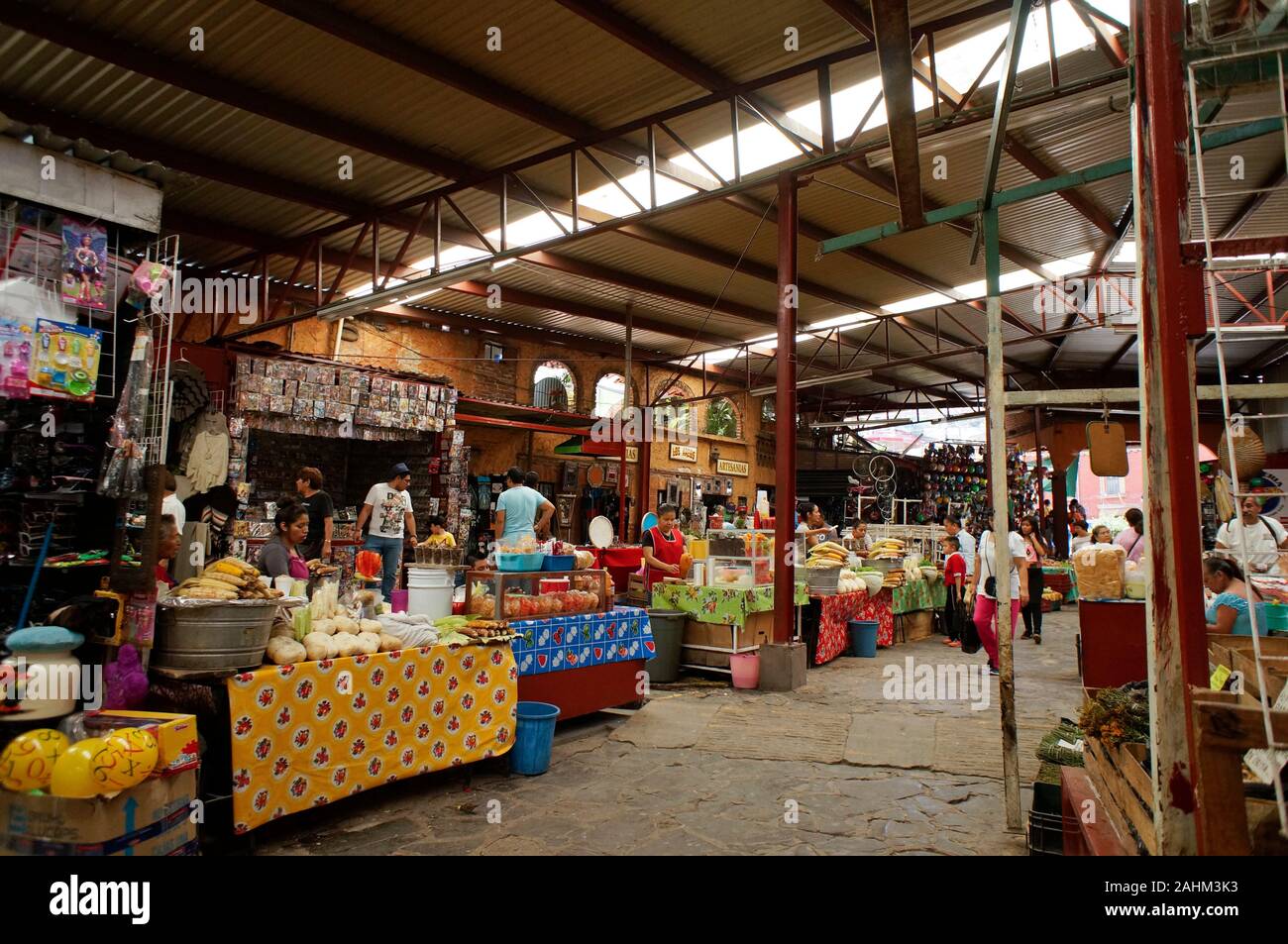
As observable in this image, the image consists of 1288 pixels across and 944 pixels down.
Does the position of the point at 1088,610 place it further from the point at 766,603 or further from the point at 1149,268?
the point at 1149,268

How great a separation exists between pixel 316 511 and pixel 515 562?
292 cm

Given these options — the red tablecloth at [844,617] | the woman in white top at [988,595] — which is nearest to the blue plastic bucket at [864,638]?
the red tablecloth at [844,617]

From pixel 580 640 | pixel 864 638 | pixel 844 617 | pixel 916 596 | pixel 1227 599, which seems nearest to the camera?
pixel 1227 599

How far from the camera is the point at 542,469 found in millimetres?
17344

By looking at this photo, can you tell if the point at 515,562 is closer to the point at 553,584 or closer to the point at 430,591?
the point at 553,584

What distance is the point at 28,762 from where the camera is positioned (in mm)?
2787

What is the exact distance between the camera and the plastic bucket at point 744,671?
7.99m

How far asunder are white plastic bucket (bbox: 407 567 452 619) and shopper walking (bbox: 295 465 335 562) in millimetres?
2098

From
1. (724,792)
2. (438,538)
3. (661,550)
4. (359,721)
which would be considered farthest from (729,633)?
(359,721)

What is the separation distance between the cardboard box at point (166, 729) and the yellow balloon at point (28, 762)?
0.22 metres

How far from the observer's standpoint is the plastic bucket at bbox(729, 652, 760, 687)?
7.99m

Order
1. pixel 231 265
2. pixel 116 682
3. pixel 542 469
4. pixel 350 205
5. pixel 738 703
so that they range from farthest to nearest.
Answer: pixel 542 469
pixel 231 265
pixel 350 205
pixel 738 703
pixel 116 682
